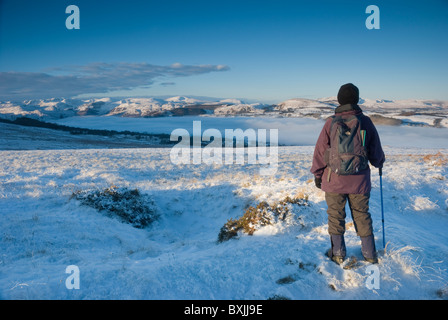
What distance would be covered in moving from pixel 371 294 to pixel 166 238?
722 centimetres

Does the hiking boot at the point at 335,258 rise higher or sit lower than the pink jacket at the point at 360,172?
lower

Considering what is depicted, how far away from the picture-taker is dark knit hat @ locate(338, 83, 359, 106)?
4398 millimetres

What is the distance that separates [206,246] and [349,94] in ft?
17.5

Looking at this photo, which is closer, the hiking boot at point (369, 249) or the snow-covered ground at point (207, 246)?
the snow-covered ground at point (207, 246)

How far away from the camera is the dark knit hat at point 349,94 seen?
14.4 feet

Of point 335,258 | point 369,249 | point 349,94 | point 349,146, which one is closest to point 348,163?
point 349,146

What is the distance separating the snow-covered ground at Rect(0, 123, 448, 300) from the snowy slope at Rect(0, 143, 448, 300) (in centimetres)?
2

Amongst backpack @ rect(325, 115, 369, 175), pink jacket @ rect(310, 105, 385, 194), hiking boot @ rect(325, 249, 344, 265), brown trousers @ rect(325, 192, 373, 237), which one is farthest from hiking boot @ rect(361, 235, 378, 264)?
backpack @ rect(325, 115, 369, 175)

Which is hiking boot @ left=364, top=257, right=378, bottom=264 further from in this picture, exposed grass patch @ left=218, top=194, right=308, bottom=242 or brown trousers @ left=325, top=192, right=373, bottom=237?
exposed grass patch @ left=218, top=194, right=308, bottom=242

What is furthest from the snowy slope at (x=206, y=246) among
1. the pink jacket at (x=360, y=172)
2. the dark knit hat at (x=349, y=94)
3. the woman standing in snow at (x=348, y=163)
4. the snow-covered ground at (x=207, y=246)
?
the dark knit hat at (x=349, y=94)

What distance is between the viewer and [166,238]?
31.5 ft

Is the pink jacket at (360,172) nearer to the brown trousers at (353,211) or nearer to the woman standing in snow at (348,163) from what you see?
the woman standing in snow at (348,163)
